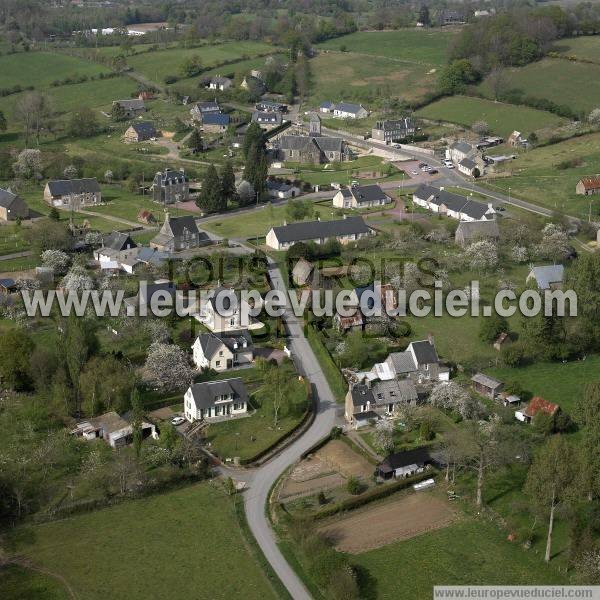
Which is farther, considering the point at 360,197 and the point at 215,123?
the point at 215,123

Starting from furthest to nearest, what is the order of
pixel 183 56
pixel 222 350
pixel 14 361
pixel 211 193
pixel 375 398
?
pixel 183 56 < pixel 211 193 < pixel 222 350 < pixel 14 361 < pixel 375 398

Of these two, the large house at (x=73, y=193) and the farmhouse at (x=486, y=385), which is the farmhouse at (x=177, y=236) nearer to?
the large house at (x=73, y=193)

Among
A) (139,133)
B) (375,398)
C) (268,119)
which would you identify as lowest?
(375,398)

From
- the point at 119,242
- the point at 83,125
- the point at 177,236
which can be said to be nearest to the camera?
the point at 119,242

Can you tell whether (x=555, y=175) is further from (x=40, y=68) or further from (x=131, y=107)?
(x=40, y=68)

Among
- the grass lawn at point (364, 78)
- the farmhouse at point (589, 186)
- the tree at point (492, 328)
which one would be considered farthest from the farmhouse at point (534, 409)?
Result: the grass lawn at point (364, 78)

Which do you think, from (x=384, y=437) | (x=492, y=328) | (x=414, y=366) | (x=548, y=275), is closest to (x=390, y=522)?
(x=384, y=437)

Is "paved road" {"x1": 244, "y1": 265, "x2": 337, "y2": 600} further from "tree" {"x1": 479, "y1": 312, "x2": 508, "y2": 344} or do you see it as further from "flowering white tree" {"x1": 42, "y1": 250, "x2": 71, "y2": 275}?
"flowering white tree" {"x1": 42, "y1": 250, "x2": 71, "y2": 275}
